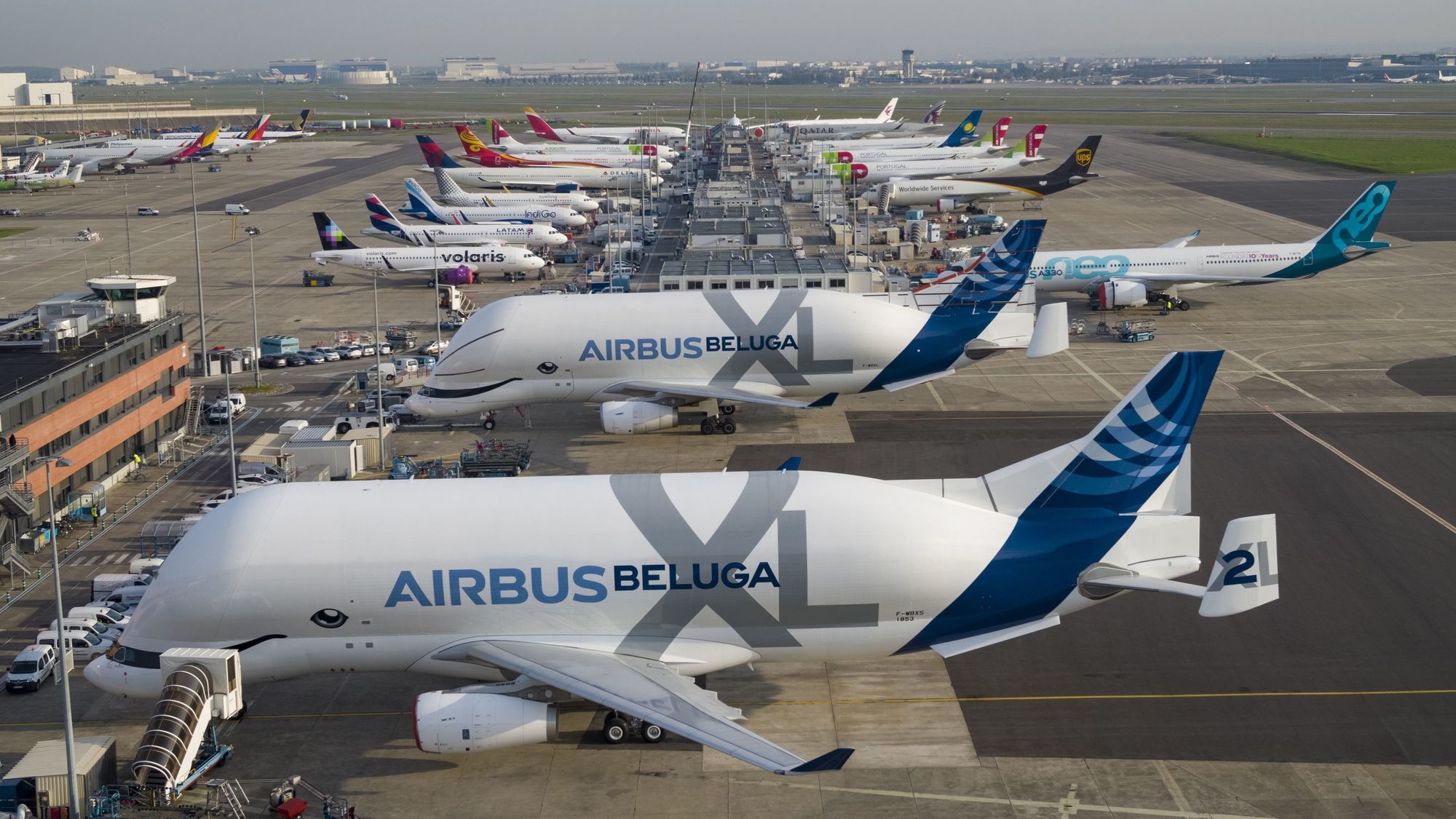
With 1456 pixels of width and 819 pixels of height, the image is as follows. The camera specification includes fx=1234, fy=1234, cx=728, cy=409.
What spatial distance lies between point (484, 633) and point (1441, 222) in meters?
112

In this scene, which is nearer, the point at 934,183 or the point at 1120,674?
the point at 1120,674

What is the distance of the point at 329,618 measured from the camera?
28.7 m

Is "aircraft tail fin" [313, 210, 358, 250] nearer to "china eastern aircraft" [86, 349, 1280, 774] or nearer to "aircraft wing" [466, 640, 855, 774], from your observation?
"china eastern aircraft" [86, 349, 1280, 774]

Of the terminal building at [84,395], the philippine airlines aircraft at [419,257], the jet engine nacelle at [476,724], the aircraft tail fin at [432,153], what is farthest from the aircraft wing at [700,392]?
the aircraft tail fin at [432,153]

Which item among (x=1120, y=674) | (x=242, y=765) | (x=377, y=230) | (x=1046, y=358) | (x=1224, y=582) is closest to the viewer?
(x=1224, y=582)

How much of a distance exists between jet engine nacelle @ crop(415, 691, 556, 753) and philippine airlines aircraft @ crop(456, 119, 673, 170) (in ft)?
477

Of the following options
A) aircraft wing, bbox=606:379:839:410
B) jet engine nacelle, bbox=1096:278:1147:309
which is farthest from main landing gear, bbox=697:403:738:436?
jet engine nacelle, bbox=1096:278:1147:309

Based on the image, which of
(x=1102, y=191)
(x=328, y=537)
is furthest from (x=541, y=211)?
(x=328, y=537)

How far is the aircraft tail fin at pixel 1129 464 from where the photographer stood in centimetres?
2952

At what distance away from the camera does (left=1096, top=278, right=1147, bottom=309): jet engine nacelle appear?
3063 inches

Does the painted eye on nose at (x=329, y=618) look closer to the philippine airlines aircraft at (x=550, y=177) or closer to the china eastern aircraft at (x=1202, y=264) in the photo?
the china eastern aircraft at (x=1202, y=264)

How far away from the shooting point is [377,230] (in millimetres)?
107438

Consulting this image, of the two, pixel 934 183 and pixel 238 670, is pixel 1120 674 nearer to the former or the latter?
pixel 238 670

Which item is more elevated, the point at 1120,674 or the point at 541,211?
the point at 541,211
